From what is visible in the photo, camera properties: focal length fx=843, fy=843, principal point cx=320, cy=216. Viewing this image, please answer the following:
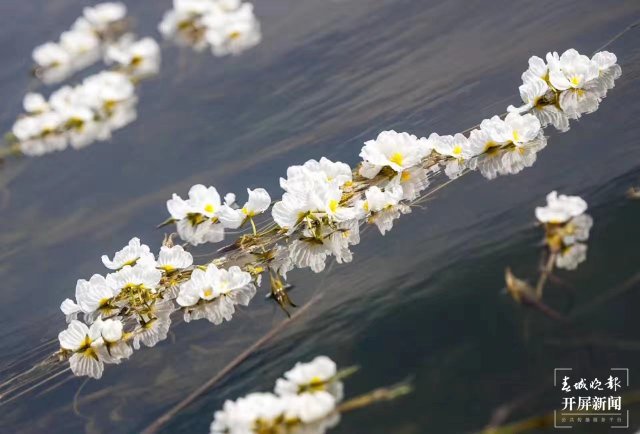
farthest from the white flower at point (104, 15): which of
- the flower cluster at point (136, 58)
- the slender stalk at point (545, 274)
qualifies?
the slender stalk at point (545, 274)

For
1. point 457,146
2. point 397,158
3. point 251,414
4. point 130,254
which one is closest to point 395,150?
point 397,158

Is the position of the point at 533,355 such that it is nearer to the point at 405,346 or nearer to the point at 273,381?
the point at 405,346

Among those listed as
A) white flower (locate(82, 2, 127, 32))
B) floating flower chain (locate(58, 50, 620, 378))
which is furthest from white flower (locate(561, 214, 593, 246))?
white flower (locate(82, 2, 127, 32))

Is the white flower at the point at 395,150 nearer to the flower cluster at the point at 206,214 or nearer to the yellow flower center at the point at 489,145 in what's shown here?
the yellow flower center at the point at 489,145

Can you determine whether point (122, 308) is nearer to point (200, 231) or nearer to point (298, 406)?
point (200, 231)

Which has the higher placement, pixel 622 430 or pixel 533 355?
pixel 533 355

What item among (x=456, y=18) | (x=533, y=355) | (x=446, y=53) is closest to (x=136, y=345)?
(x=533, y=355)
